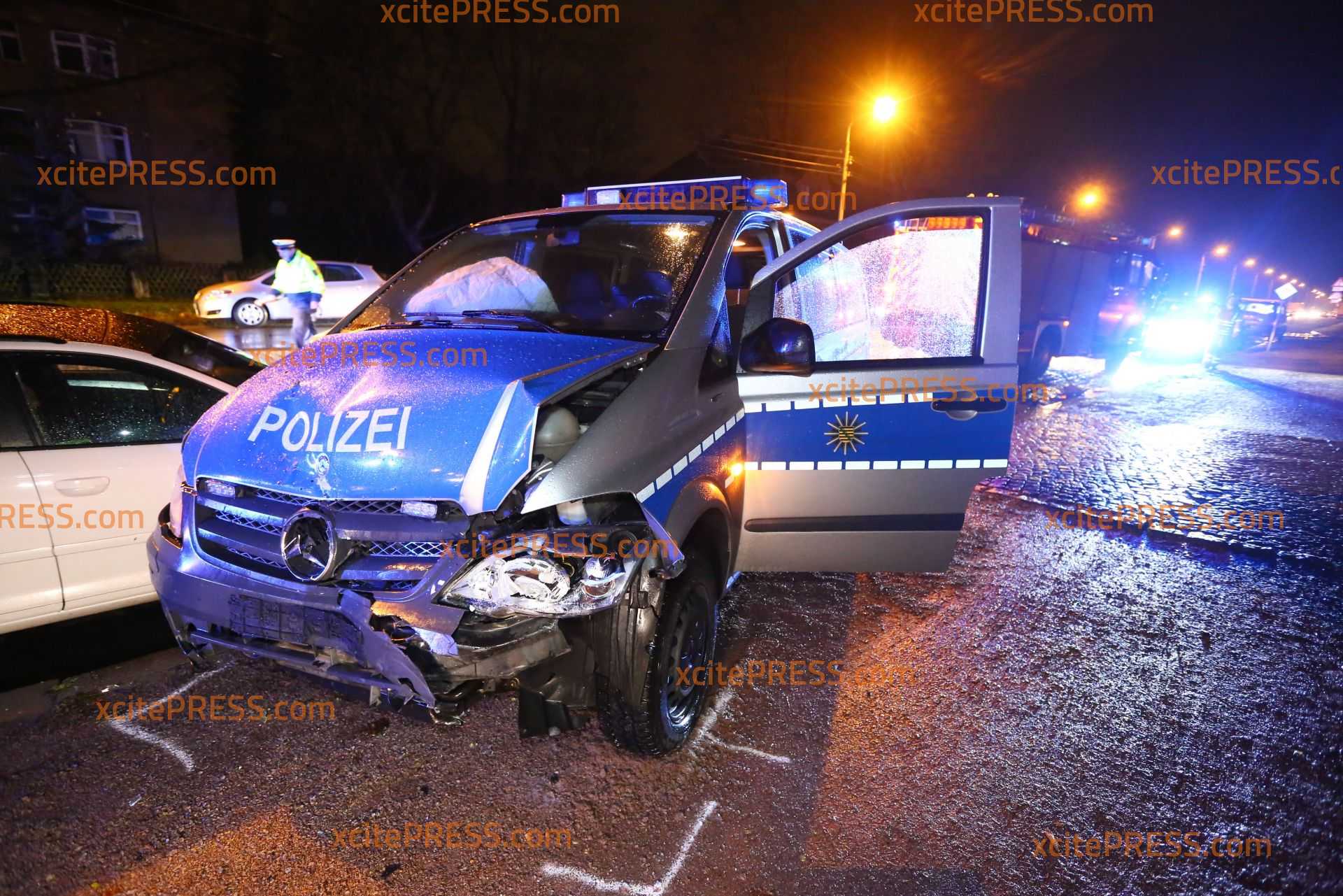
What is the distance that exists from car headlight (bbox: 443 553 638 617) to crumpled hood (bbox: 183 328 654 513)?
186mm

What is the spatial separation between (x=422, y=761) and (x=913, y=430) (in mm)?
2459

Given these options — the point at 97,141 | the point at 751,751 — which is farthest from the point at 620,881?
the point at 97,141

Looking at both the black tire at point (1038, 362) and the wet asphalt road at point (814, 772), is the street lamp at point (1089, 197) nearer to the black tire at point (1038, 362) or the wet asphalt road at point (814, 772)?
the black tire at point (1038, 362)

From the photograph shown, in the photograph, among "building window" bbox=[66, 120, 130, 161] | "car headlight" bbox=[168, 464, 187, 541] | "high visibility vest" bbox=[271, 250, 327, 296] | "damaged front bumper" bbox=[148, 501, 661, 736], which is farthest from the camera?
"building window" bbox=[66, 120, 130, 161]

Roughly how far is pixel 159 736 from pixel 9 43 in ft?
91.1

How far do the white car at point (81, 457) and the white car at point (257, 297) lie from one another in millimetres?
11190

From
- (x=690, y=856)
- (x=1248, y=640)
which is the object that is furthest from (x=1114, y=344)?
(x=690, y=856)

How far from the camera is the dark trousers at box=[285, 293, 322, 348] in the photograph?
937cm

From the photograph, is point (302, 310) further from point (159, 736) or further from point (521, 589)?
point (521, 589)

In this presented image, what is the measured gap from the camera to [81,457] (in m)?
3.03

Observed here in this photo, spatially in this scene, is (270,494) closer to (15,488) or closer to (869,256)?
(15,488)

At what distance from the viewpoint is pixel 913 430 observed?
3.18 metres
